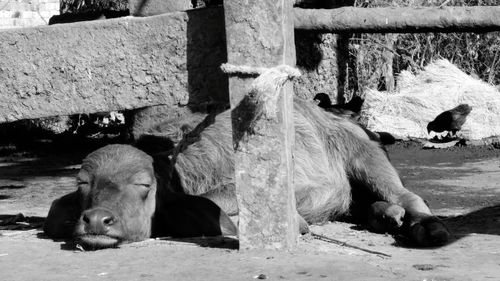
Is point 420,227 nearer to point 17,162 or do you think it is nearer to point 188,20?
point 188,20

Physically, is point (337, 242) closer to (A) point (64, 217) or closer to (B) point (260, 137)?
(B) point (260, 137)

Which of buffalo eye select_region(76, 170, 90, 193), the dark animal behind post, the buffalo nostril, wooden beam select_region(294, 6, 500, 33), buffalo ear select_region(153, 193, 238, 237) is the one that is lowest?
the dark animal behind post

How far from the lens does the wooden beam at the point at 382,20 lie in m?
6.43

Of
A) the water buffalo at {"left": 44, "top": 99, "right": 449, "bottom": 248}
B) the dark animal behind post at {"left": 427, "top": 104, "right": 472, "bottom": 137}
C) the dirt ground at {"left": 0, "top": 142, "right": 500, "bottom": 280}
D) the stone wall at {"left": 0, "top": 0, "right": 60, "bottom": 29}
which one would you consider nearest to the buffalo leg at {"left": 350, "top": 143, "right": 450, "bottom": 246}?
the water buffalo at {"left": 44, "top": 99, "right": 449, "bottom": 248}

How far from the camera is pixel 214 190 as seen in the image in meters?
6.50

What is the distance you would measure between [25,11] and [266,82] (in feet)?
46.2

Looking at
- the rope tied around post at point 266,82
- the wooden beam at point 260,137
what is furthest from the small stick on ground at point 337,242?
the rope tied around post at point 266,82

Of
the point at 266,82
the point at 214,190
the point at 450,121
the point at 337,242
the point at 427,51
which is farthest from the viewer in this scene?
the point at 427,51

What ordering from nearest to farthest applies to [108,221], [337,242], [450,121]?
[108,221], [337,242], [450,121]

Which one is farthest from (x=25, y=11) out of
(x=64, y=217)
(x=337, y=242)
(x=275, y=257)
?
(x=275, y=257)

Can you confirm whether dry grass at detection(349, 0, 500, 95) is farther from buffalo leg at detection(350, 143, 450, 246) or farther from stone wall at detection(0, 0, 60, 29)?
A: buffalo leg at detection(350, 143, 450, 246)

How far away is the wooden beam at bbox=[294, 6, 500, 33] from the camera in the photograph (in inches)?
253

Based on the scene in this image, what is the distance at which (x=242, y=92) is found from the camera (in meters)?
5.20

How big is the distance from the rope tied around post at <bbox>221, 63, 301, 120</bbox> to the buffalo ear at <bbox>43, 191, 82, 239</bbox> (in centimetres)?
136
